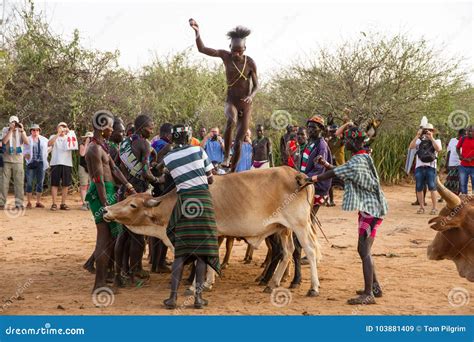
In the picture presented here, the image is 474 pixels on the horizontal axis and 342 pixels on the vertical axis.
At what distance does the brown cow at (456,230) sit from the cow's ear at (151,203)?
350 centimetres

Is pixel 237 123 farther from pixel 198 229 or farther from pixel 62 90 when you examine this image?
pixel 62 90

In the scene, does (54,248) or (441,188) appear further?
(54,248)

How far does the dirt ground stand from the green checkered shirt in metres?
1.16

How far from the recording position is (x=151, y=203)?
313 inches

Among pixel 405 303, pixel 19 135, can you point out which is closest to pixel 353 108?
pixel 19 135

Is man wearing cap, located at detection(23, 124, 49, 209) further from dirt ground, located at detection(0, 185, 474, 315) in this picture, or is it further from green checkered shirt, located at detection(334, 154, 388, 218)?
green checkered shirt, located at detection(334, 154, 388, 218)

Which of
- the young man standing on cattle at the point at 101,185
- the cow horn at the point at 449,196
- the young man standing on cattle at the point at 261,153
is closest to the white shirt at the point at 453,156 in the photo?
the young man standing on cattle at the point at 261,153

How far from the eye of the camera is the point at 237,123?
364 inches

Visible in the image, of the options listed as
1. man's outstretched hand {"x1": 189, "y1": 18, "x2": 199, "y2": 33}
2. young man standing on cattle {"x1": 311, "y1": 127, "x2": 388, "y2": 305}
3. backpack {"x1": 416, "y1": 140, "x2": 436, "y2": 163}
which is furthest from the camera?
backpack {"x1": 416, "y1": 140, "x2": 436, "y2": 163}

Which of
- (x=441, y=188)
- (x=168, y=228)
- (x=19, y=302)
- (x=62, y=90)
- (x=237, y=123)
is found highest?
(x=62, y=90)

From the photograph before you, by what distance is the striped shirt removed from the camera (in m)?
7.24

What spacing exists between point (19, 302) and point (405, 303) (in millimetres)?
4593

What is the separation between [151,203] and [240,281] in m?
1.95

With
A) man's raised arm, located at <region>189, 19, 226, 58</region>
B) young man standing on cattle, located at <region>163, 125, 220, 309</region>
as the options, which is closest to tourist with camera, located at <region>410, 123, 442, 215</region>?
man's raised arm, located at <region>189, 19, 226, 58</region>
